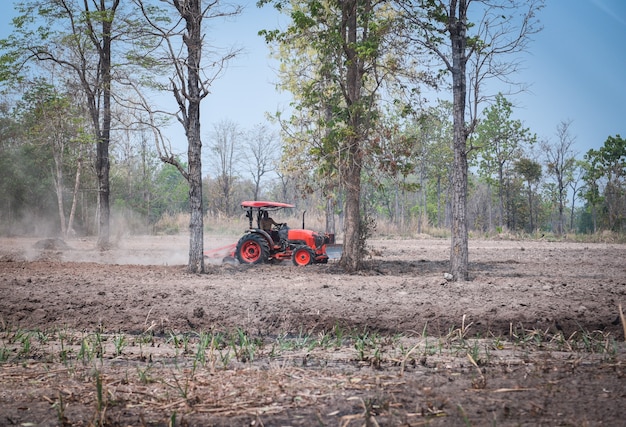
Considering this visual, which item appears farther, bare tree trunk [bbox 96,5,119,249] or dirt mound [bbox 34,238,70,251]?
dirt mound [bbox 34,238,70,251]

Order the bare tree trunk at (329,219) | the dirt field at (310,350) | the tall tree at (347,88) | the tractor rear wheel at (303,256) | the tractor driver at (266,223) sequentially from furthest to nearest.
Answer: the bare tree trunk at (329,219) → the tractor driver at (266,223) → the tractor rear wheel at (303,256) → the tall tree at (347,88) → the dirt field at (310,350)

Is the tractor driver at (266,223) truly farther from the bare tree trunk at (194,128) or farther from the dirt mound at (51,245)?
the dirt mound at (51,245)

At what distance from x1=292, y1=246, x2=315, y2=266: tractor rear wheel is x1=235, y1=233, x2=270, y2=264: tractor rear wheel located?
94cm

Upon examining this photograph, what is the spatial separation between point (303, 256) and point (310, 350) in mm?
9313

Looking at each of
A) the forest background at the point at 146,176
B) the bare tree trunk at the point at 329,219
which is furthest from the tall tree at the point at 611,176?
the bare tree trunk at the point at 329,219

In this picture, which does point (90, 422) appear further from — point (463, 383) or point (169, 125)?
point (169, 125)

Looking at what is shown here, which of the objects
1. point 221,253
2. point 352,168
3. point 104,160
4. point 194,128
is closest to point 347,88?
point 352,168

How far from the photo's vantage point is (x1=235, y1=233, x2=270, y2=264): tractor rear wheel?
14624 millimetres

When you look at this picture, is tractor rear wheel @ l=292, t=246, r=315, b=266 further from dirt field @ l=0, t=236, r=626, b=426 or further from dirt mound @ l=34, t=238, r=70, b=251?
dirt mound @ l=34, t=238, r=70, b=251

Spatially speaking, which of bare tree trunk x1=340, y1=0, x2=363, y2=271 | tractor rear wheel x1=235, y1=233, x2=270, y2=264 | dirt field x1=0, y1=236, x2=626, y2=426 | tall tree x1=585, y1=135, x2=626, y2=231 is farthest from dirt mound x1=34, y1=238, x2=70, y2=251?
tall tree x1=585, y1=135, x2=626, y2=231

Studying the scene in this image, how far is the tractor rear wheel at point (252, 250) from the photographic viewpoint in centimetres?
1462

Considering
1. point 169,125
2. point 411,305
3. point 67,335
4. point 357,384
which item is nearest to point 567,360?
point 357,384

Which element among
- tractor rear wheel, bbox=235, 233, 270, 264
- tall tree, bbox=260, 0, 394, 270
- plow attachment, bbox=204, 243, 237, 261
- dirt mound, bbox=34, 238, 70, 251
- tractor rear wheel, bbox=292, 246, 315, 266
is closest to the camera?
tall tree, bbox=260, 0, 394, 270

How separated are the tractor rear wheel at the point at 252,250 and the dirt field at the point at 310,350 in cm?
307
